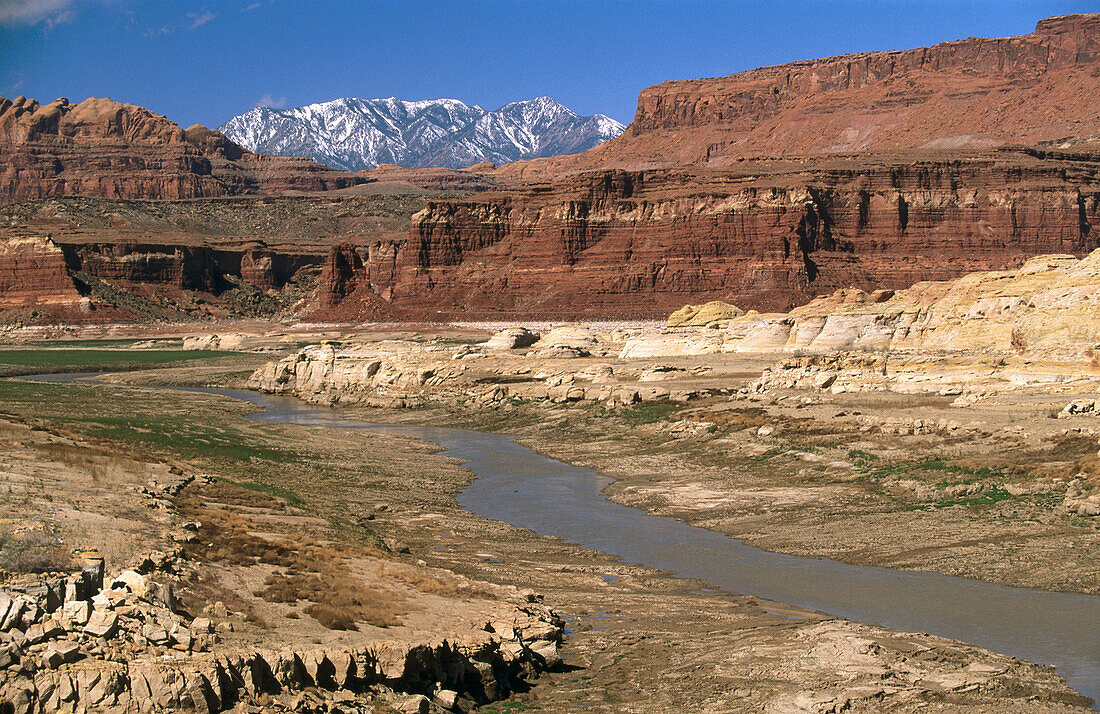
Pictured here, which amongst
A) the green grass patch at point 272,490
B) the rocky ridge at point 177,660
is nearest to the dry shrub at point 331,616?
the rocky ridge at point 177,660

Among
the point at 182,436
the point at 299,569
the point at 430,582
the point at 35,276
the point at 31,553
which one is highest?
the point at 35,276

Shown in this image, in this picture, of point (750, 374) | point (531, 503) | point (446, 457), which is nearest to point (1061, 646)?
point (531, 503)

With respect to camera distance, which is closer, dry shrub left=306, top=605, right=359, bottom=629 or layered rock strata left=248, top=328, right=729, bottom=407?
dry shrub left=306, top=605, right=359, bottom=629

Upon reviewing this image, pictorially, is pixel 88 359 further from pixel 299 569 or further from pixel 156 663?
pixel 156 663

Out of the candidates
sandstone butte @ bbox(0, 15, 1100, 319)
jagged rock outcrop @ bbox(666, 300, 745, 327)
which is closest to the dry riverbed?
jagged rock outcrop @ bbox(666, 300, 745, 327)

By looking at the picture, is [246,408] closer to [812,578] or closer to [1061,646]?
[812,578]

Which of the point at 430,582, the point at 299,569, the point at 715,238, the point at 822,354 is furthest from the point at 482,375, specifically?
the point at 715,238

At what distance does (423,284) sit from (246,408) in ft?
294

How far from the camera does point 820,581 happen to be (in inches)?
756

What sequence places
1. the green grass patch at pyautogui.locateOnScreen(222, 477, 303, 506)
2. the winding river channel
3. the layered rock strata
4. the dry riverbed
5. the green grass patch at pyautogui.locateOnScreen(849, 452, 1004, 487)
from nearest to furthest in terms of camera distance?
the dry riverbed < the winding river channel < the green grass patch at pyautogui.locateOnScreen(222, 477, 303, 506) < the green grass patch at pyautogui.locateOnScreen(849, 452, 1004, 487) < the layered rock strata

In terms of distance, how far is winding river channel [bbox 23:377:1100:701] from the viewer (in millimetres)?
15250

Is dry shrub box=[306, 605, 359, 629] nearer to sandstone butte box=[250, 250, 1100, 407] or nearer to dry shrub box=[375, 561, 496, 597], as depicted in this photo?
dry shrub box=[375, 561, 496, 597]

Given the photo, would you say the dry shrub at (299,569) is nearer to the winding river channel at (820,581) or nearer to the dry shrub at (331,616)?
the dry shrub at (331,616)

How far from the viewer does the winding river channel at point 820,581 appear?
1525 cm
